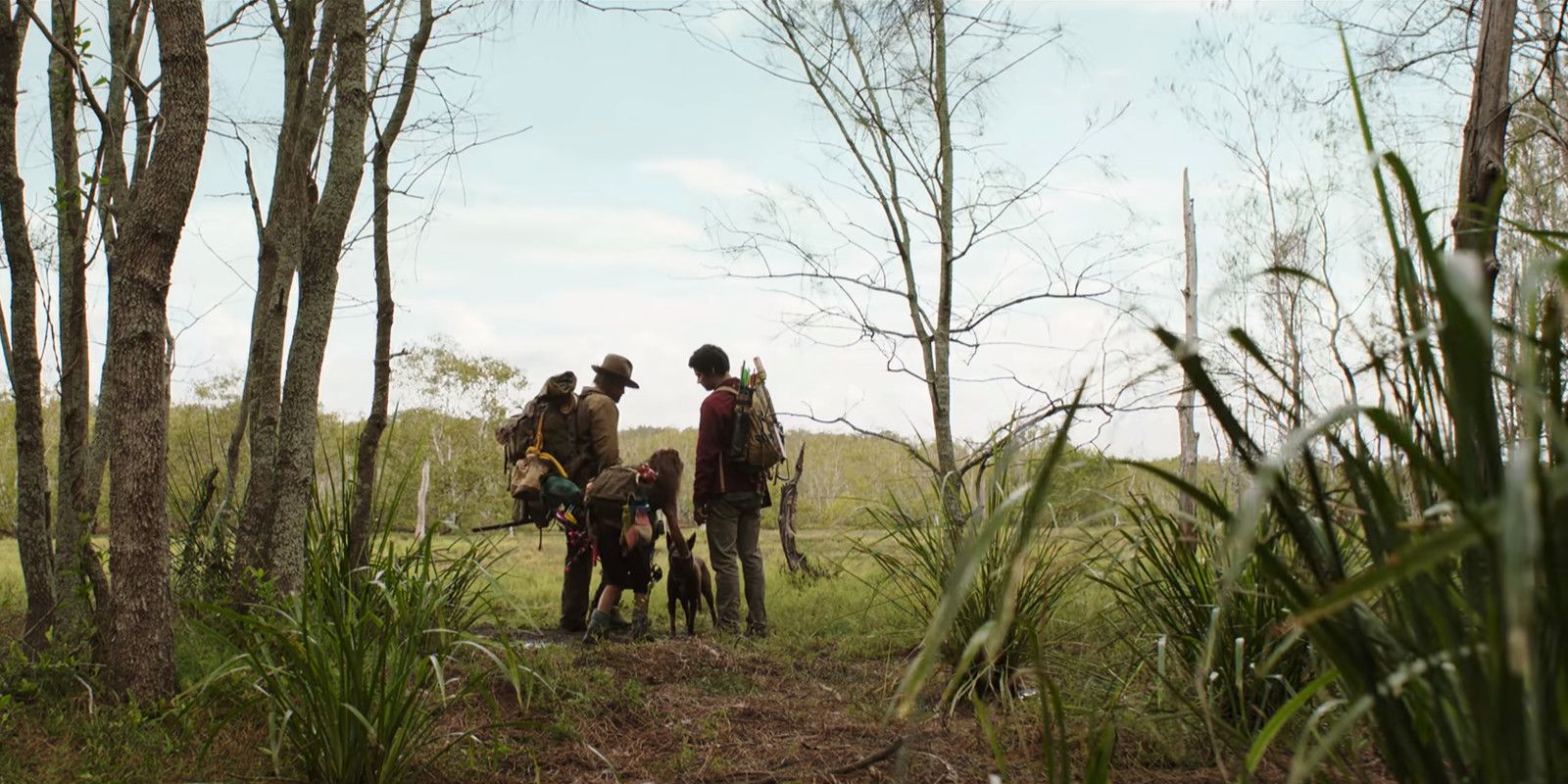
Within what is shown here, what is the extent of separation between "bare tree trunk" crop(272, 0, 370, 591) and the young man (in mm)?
3177

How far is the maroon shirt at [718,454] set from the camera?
25.5 ft

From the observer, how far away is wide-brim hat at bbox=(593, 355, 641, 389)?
8094mm

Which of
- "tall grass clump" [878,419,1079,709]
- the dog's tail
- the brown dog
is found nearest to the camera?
"tall grass clump" [878,419,1079,709]

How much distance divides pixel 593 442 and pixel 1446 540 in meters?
7.28

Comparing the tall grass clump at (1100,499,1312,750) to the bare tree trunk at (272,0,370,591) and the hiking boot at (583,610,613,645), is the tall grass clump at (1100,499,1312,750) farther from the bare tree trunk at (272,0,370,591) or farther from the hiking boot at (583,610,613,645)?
the hiking boot at (583,610,613,645)

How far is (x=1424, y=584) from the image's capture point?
1.34 meters

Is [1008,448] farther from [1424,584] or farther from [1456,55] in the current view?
[1456,55]

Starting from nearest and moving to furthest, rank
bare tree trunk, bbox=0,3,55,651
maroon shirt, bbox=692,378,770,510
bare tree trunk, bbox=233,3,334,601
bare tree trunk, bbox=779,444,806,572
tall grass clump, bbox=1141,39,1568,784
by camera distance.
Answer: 1. tall grass clump, bbox=1141,39,1568,784
2. bare tree trunk, bbox=0,3,55,651
3. bare tree trunk, bbox=233,3,334,601
4. maroon shirt, bbox=692,378,770,510
5. bare tree trunk, bbox=779,444,806,572

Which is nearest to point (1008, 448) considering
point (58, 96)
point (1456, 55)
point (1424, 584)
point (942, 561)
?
point (1424, 584)

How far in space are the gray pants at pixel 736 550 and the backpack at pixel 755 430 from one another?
378 mm

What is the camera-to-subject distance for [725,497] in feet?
25.9

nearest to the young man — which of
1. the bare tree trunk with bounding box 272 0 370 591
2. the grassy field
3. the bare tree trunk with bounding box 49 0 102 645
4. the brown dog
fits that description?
the brown dog

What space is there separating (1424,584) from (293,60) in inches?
275

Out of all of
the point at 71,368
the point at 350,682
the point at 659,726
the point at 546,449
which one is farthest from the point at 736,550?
the point at 350,682
